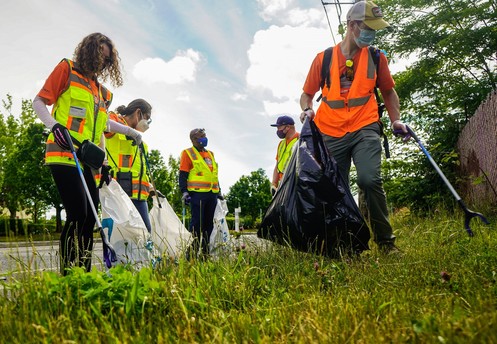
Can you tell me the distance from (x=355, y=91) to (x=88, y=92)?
2.16 meters

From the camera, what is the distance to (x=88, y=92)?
135 inches

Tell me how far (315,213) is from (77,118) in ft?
6.32

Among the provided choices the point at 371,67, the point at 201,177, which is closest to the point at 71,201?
the point at 371,67

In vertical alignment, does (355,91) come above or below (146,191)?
above

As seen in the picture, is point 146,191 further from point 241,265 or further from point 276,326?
point 276,326

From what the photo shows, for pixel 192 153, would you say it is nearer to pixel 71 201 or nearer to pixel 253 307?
pixel 71 201

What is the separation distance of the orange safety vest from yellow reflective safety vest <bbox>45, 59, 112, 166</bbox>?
6.39ft

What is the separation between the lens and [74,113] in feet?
11.0

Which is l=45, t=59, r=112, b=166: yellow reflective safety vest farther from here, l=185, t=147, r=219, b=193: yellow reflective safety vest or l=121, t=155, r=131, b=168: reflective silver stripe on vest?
l=185, t=147, r=219, b=193: yellow reflective safety vest

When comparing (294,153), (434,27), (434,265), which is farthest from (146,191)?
(434,27)

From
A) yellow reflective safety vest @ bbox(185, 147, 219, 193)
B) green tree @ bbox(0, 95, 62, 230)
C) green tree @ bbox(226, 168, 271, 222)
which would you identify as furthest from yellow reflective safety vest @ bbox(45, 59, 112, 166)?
green tree @ bbox(226, 168, 271, 222)

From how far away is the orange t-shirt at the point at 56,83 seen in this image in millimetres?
3256

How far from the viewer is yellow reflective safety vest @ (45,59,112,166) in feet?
10.4

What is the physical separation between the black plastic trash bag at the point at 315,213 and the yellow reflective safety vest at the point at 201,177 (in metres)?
3.11
